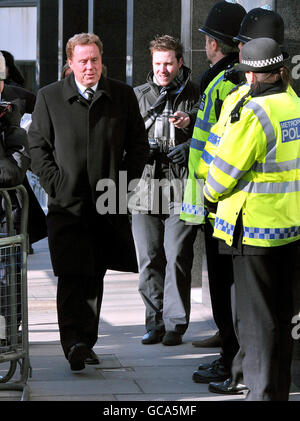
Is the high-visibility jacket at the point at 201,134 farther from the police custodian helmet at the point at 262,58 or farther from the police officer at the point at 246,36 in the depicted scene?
the police custodian helmet at the point at 262,58

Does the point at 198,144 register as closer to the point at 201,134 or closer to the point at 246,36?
the point at 201,134

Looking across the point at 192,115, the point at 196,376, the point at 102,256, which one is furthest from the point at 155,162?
the point at 196,376

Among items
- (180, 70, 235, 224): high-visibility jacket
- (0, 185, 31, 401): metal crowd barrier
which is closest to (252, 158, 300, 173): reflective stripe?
(180, 70, 235, 224): high-visibility jacket

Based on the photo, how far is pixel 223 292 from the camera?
20.9 ft

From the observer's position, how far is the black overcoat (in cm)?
652

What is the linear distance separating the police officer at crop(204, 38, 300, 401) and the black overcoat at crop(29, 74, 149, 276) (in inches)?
57.9

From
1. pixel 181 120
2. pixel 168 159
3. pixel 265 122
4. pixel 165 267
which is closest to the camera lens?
pixel 265 122

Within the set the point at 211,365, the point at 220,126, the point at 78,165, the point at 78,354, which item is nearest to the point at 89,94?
the point at 78,165

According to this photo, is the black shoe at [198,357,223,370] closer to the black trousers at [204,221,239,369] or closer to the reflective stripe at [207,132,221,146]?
the black trousers at [204,221,239,369]

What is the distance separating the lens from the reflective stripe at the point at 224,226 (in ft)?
17.0

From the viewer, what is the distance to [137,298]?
9422 millimetres

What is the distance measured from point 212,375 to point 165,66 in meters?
2.36
